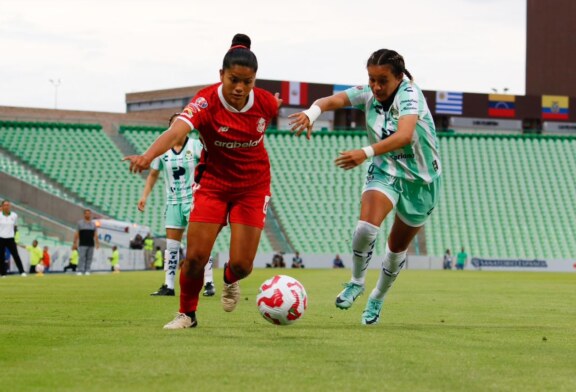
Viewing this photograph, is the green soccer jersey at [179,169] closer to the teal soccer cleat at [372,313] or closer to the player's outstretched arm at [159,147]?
the teal soccer cleat at [372,313]

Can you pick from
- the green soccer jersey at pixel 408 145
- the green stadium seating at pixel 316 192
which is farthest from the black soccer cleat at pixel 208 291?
the green stadium seating at pixel 316 192

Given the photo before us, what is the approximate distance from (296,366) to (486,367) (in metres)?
1.20

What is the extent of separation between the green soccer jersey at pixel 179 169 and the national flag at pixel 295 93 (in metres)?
46.5

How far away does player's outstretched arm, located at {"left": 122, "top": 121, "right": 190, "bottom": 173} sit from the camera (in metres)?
7.20

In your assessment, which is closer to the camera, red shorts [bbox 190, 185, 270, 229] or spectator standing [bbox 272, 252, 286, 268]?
red shorts [bbox 190, 185, 270, 229]

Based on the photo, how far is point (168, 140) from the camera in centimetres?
789

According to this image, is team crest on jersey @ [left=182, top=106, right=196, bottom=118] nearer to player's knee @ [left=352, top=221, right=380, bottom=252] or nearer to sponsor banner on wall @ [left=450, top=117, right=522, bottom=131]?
player's knee @ [left=352, top=221, right=380, bottom=252]

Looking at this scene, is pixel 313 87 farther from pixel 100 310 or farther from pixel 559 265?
pixel 100 310

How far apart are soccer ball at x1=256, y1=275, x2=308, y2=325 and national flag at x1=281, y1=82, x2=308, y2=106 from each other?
5354cm

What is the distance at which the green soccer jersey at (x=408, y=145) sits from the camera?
9.69 metres

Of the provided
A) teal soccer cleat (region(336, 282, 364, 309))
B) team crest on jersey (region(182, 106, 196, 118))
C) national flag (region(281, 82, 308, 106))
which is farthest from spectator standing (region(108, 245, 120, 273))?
team crest on jersey (region(182, 106, 196, 118))

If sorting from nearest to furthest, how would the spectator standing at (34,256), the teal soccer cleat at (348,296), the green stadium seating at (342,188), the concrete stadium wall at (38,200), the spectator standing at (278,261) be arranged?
the teal soccer cleat at (348,296) < the spectator standing at (34,256) < the concrete stadium wall at (38,200) < the spectator standing at (278,261) < the green stadium seating at (342,188)

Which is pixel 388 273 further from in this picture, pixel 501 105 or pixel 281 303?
Result: pixel 501 105

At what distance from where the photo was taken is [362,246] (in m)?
9.85
